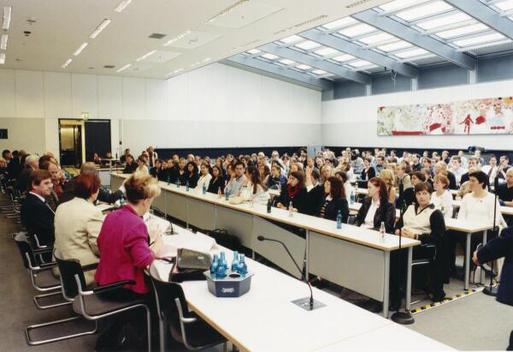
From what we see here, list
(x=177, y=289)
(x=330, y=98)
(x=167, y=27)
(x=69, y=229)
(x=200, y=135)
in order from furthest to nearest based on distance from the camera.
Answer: (x=330, y=98) → (x=200, y=135) → (x=167, y=27) → (x=69, y=229) → (x=177, y=289)

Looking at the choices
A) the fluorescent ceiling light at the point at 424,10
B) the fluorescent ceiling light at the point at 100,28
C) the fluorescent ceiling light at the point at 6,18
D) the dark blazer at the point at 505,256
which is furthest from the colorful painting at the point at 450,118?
the fluorescent ceiling light at the point at 6,18

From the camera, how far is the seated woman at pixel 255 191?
6.47 metres

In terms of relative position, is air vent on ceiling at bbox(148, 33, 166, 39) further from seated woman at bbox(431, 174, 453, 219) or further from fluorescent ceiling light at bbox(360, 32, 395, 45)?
seated woman at bbox(431, 174, 453, 219)

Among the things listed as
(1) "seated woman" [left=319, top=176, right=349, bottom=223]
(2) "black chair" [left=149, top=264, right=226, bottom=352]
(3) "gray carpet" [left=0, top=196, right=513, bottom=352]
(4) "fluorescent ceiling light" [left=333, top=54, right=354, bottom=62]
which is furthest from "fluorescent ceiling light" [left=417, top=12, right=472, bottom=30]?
(2) "black chair" [left=149, top=264, right=226, bottom=352]

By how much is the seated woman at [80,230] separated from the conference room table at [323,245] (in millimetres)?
2039

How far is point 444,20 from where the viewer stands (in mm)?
10867

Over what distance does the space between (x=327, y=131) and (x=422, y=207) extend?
49.3 feet

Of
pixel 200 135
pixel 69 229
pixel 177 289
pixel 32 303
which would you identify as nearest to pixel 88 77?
pixel 200 135

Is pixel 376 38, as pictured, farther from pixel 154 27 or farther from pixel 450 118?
pixel 154 27

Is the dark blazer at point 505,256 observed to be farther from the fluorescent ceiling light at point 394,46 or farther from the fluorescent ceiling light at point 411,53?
the fluorescent ceiling light at point 411,53

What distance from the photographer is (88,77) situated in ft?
48.9

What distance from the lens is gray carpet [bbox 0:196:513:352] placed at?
3.54 metres

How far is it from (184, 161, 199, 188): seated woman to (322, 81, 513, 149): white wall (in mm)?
9038

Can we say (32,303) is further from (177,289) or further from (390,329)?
(390,329)
